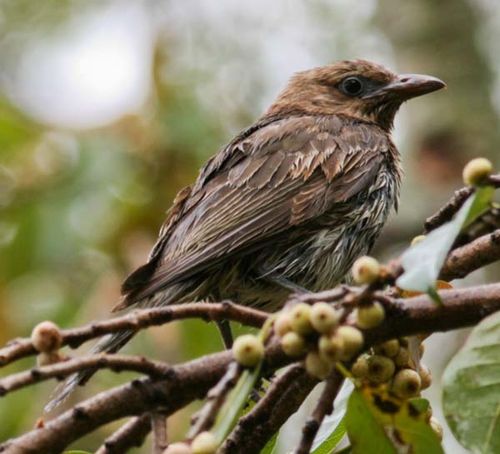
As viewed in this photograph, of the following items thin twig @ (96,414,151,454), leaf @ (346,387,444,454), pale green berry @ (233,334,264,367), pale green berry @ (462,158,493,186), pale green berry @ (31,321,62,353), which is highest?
pale green berry @ (31,321,62,353)

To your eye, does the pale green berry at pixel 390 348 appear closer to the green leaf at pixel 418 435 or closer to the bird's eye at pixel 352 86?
the green leaf at pixel 418 435

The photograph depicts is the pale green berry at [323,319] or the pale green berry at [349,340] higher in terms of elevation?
the pale green berry at [323,319]

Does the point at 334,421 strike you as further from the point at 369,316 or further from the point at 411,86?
the point at 411,86

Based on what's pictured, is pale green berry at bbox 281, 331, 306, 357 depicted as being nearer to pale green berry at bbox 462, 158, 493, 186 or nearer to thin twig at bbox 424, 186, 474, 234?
pale green berry at bbox 462, 158, 493, 186

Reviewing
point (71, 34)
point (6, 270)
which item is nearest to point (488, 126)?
point (6, 270)

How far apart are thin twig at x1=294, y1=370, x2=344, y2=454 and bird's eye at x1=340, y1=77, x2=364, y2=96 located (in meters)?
3.88

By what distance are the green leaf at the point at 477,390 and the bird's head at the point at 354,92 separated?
343 centimetres

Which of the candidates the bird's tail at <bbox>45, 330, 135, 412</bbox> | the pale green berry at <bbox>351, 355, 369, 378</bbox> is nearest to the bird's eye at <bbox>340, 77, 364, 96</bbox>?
the bird's tail at <bbox>45, 330, 135, 412</bbox>

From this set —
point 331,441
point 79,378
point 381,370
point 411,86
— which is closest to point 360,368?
point 381,370

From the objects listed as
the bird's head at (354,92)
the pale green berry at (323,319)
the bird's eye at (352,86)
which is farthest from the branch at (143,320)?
the bird's eye at (352,86)

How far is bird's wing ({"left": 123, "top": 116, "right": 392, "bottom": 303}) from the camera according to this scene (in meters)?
4.45

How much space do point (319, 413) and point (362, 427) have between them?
0.23 metres

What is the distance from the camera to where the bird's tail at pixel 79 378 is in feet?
10.8

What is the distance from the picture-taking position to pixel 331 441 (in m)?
2.81
